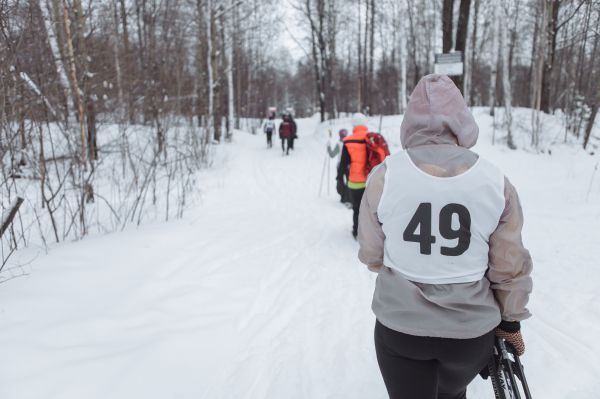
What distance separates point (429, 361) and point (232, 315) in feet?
8.13

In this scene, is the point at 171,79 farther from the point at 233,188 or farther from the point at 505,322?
the point at 505,322

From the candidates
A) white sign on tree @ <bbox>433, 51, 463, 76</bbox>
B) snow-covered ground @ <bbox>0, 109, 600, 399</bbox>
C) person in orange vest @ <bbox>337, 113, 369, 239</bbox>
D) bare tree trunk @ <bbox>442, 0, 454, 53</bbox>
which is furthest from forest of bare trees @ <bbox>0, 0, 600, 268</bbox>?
person in orange vest @ <bbox>337, 113, 369, 239</bbox>

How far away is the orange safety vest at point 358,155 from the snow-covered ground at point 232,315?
105 cm

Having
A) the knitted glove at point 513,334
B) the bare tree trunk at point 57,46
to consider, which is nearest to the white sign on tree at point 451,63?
the knitted glove at point 513,334

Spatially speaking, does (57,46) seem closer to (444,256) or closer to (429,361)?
Answer: (444,256)

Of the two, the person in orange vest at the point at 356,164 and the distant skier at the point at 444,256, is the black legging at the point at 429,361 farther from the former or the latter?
the person in orange vest at the point at 356,164

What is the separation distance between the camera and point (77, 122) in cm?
724

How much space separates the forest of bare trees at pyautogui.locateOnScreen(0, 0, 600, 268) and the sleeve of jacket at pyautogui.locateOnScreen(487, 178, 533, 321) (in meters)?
4.33

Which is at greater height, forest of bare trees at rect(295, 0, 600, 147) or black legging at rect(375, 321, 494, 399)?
forest of bare trees at rect(295, 0, 600, 147)

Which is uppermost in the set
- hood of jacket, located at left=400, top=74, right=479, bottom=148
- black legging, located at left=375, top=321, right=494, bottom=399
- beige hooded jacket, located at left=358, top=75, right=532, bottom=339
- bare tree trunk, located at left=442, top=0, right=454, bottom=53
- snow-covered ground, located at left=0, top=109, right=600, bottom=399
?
bare tree trunk, located at left=442, top=0, right=454, bottom=53

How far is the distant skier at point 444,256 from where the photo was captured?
1.42 m

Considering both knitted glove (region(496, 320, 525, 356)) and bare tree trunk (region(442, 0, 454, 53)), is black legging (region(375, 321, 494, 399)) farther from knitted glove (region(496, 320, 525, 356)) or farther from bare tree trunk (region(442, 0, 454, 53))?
bare tree trunk (region(442, 0, 454, 53))

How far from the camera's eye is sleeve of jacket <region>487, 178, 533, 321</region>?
1448 mm

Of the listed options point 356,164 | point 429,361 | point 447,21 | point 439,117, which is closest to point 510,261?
point 429,361
